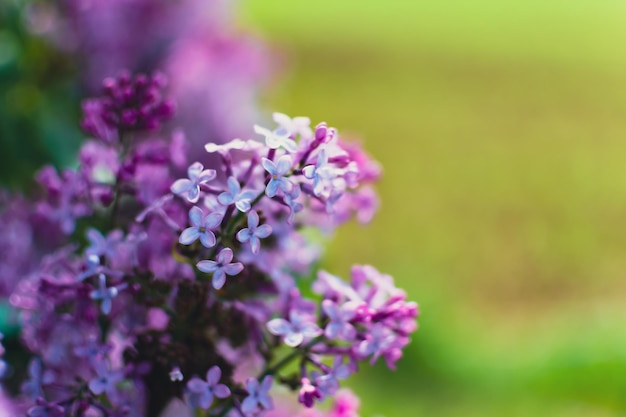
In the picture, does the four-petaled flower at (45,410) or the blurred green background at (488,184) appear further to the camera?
the blurred green background at (488,184)

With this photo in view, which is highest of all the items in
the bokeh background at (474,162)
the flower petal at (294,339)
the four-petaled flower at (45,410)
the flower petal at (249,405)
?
the bokeh background at (474,162)

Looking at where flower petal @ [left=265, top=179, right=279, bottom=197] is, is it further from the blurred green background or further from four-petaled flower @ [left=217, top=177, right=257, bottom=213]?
the blurred green background

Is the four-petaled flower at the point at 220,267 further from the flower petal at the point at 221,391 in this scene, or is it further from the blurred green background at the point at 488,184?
the blurred green background at the point at 488,184

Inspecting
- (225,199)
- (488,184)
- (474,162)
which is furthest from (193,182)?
(474,162)

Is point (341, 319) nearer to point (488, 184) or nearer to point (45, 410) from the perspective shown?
point (45, 410)

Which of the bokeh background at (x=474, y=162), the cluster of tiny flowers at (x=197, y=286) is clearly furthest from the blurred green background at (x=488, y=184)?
the cluster of tiny flowers at (x=197, y=286)

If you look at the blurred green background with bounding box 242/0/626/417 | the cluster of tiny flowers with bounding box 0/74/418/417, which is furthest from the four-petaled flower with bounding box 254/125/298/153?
the blurred green background with bounding box 242/0/626/417
